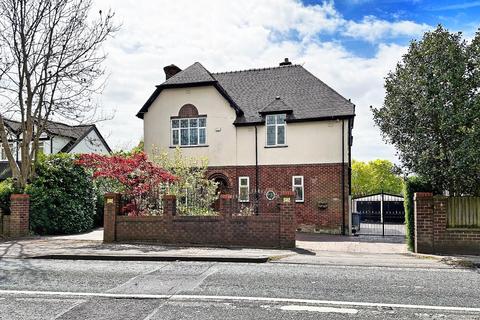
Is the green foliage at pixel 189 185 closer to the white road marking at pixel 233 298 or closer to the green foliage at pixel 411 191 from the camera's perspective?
the green foliage at pixel 411 191

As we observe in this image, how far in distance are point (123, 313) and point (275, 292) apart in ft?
8.53

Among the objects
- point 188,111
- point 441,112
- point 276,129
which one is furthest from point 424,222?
point 188,111

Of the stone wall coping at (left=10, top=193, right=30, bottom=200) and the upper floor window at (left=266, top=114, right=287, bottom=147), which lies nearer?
the stone wall coping at (left=10, top=193, right=30, bottom=200)

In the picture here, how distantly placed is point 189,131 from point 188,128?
7.3 inches

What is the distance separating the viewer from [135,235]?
14.7 meters

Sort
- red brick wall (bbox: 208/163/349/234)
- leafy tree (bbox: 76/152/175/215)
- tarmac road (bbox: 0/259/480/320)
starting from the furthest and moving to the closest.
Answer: red brick wall (bbox: 208/163/349/234)
leafy tree (bbox: 76/152/175/215)
tarmac road (bbox: 0/259/480/320)

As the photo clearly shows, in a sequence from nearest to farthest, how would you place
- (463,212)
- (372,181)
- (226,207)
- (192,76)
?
1. (463,212)
2. (226,207)
3. (192,76)
4. (372,181)

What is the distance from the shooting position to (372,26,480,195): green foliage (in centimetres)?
1216

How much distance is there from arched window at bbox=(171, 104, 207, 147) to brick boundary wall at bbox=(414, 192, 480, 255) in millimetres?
13610

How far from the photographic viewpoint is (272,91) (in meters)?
25.2

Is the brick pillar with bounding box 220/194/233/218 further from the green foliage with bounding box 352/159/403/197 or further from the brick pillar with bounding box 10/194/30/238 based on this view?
the green foliage with bounding box 352/159/403/197

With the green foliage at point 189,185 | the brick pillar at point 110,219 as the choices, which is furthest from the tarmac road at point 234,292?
the green foliage at point 189,185

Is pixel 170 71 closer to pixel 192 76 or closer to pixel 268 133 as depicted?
pixel 192 76

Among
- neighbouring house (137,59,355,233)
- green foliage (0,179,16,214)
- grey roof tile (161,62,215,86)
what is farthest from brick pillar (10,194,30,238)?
grey roof tile (161,62,215,86)
